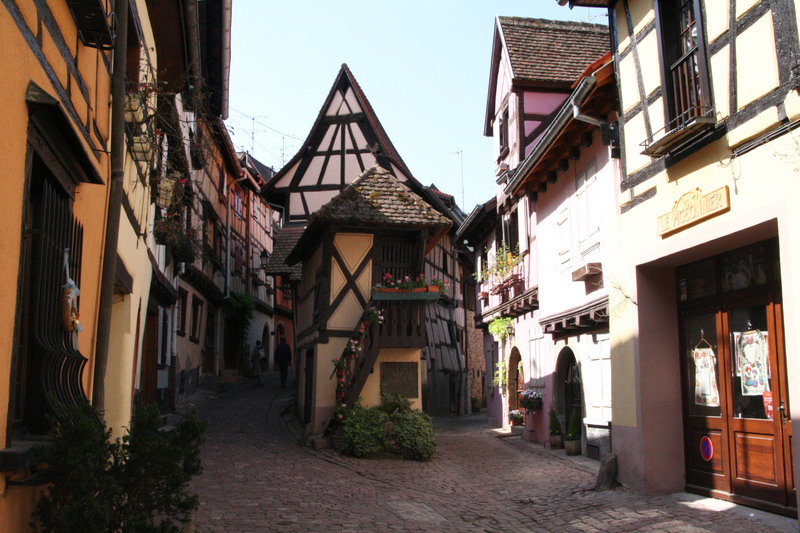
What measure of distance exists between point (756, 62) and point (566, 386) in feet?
27.6

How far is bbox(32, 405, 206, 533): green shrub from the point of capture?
12.8 feet

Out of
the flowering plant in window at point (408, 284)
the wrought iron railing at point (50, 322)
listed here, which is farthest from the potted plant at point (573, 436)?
the wrought iron railing at point (50, 322)

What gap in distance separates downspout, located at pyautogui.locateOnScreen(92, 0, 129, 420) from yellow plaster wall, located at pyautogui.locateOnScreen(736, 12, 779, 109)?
5441 mm

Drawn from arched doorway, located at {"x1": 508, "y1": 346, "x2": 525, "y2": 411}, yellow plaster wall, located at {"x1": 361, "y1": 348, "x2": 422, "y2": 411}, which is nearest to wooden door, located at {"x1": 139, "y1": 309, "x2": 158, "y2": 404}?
yellow plaster wall, located at {"x1": 361, "y1": 348, "x2": 422, "y2": 411}

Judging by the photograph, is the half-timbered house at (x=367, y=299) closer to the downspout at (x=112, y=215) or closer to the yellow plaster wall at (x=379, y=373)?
the yellow plaster wall at (x=379, y=373)

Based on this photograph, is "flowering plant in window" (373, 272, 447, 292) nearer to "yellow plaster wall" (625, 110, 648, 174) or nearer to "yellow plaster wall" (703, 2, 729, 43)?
"yellow plaster wall" (625, 110, 648, 174)

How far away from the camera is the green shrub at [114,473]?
3.90m

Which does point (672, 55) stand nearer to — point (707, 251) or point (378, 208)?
point (707, 251)

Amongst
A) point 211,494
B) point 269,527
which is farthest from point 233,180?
point 269,527

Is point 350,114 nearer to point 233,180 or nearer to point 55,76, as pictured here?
point 233,180

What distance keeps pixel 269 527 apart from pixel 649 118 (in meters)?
6.04

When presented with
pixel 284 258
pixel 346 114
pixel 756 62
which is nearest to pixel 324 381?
pixel 284 258

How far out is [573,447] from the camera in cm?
1284

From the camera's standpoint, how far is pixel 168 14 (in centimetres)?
941
